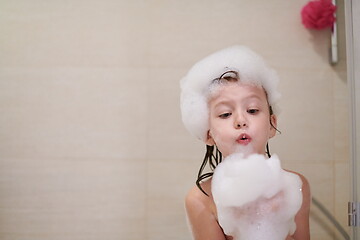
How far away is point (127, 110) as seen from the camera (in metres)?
1.54

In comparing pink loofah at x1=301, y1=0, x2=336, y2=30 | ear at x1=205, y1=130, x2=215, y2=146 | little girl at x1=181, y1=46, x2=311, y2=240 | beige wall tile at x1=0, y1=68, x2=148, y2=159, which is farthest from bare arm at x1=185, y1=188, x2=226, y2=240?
pink loofah at x1=301, y1=0, x2=336, y2=30

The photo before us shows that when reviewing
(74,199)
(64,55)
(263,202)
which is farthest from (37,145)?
(263,202)

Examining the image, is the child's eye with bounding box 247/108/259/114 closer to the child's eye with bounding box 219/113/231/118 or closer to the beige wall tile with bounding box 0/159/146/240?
the child's eye with bounding box 219/113/231/118

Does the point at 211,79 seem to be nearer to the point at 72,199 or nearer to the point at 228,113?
the point at 228,113

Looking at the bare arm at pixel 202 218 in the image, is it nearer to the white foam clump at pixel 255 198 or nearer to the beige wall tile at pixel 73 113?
the white foam clump at pixel 255 198

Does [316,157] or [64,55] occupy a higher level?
[64,55]

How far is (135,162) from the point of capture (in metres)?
1.53

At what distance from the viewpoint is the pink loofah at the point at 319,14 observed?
154 centimetres

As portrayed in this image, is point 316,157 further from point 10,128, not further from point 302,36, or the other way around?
point 10,128

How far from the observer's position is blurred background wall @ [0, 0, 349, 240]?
152 centimetres

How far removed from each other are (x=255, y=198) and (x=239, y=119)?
212 mm

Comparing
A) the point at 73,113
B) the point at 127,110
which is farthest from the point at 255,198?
the point at 73,113

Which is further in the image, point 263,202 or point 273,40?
point 273,40

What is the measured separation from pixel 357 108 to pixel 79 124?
0.98 metres
